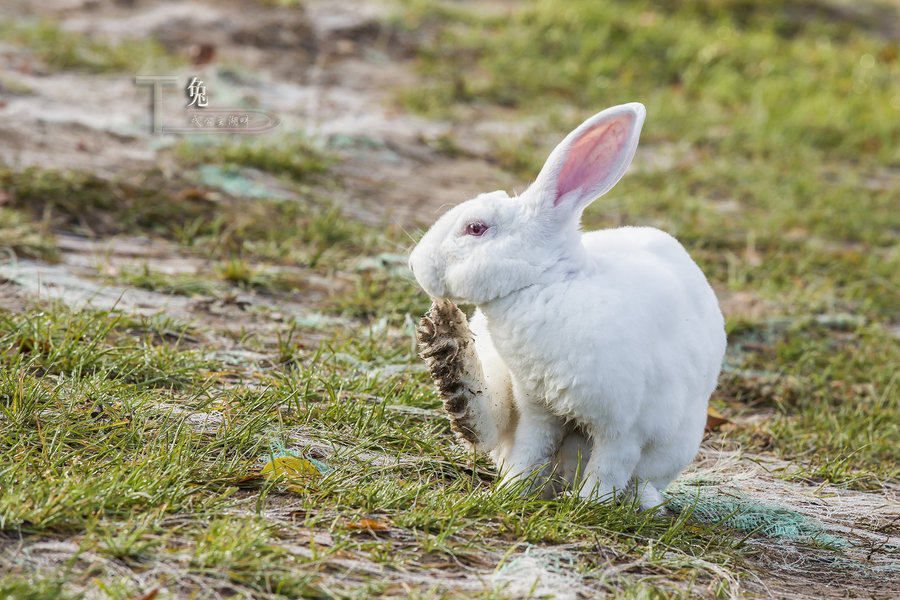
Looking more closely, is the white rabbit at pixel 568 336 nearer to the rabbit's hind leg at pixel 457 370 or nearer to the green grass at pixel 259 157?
the rabbit's hind leg at pixel 457 370

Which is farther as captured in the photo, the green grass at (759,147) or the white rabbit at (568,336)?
the green grass at (759,147)

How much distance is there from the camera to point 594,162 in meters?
2.59

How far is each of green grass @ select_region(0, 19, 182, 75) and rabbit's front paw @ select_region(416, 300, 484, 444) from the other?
15.4 feet

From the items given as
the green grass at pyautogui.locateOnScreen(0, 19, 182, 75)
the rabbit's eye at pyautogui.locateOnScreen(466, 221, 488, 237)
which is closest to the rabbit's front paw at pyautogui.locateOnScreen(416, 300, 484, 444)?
the rabbit's eye at pyautogui.locateOnScreen(466, 221, 488, 237)

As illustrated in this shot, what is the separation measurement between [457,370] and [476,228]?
14.4 inches

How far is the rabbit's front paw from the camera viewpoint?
259 cm

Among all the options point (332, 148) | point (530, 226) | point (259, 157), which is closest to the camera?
point (530, 226)

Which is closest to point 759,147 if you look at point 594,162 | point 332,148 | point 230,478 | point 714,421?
point 332,148

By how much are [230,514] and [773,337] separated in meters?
2.91

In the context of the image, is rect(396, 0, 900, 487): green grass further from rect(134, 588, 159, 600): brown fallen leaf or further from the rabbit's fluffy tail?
rect(134, 588, 159, 600): brown fallen leaf

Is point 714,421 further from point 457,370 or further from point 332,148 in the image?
point 332,148

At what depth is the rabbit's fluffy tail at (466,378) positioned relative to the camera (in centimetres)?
260

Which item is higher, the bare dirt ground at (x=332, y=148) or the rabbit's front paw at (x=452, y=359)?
the rabbit's front paw at (x=452, y=359)

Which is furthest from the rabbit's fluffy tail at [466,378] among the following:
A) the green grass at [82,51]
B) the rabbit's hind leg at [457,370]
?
the green grass at [82,51]
